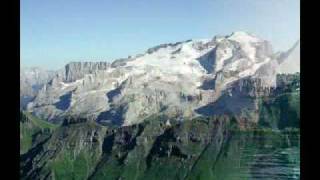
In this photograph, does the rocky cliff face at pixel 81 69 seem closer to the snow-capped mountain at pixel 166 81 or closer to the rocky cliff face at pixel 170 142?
the snow-capped mountain at pixel 166 81

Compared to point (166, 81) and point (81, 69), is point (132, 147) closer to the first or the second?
point (166, 81)

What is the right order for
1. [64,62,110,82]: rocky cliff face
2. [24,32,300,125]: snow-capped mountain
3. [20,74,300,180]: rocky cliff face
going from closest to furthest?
[20,74,300,180]: rocky cliff face → [24,32,300,125]: snow-capped mountain → [64,62,110,82]: rocky cliff face

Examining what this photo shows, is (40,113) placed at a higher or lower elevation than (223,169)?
higher

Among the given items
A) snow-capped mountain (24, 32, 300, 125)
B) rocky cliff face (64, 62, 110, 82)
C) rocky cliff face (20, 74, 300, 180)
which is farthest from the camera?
rocky cliff face (64, 62, 110, 82)

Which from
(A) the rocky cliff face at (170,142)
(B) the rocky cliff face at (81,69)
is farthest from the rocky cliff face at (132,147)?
(B) the rocky cliff face at (81,69)

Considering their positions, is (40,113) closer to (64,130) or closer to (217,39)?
(64,130)

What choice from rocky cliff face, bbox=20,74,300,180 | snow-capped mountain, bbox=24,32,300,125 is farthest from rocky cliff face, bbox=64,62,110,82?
rocky cliff face, bbox=20,74,300,180

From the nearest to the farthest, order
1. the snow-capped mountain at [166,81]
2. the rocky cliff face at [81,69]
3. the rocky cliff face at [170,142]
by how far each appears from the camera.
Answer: the rocky cliff face at [170,142]
the snow-capped mountain at [166,81]
the rocky cliff face at [81,69]

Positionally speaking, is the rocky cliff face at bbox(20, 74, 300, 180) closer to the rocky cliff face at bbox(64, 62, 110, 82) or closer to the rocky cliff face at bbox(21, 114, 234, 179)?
the rocky cliff face at bbox(21, 114, 234, 179)
